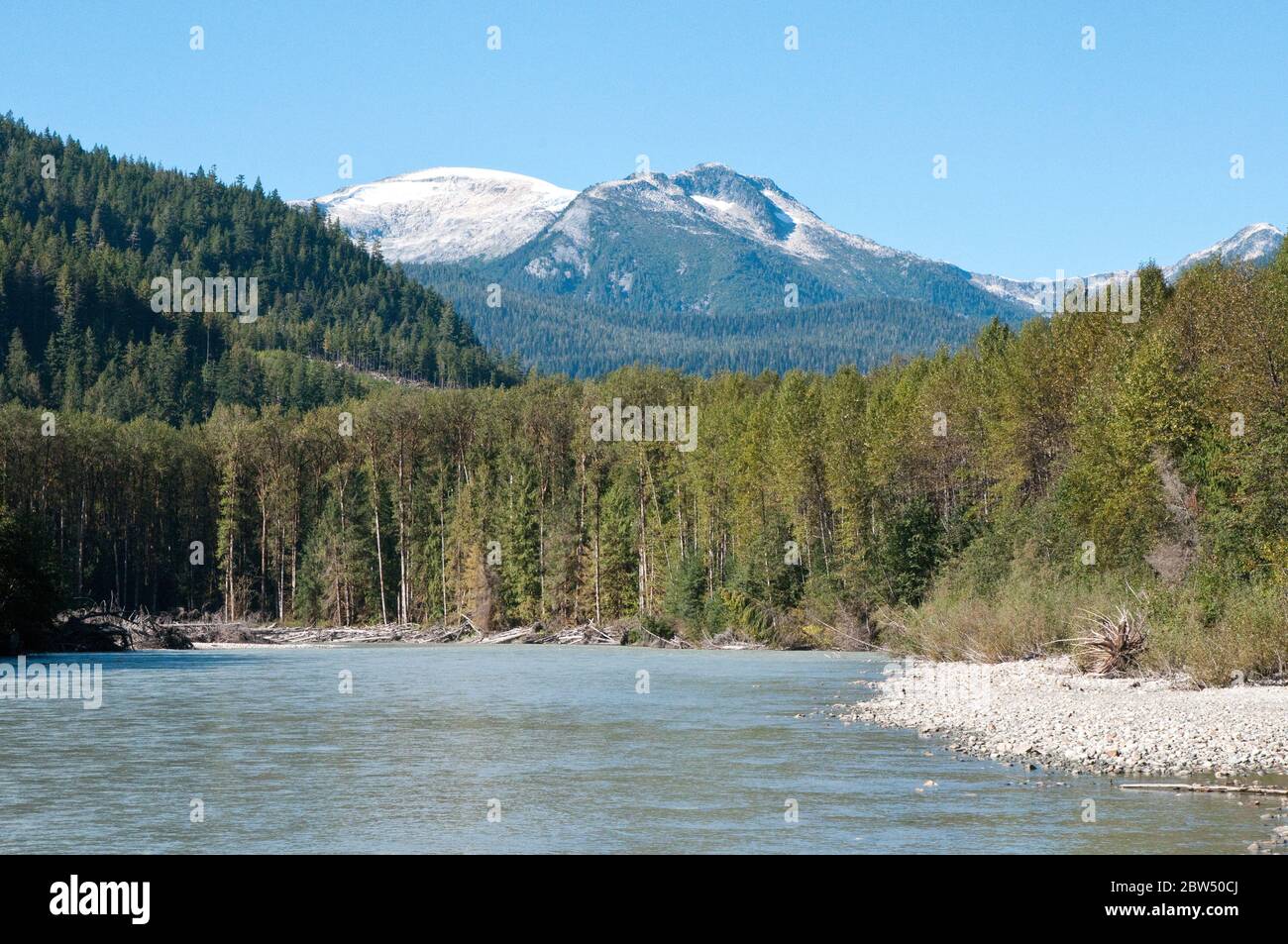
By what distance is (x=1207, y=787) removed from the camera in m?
19.8

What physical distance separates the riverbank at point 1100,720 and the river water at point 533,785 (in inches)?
53.7

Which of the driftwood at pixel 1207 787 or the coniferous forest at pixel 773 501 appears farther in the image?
the coniferous forest at pixel 773 501

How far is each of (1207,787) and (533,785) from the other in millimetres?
10899

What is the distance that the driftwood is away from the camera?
1967 centimetres

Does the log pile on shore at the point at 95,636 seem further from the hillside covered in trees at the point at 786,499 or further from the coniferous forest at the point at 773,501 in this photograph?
the hillside covered in trees at the point at 786,499

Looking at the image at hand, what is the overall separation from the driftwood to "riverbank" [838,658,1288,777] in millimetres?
1681

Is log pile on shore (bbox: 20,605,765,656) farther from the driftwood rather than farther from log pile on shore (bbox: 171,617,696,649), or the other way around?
the driftwood

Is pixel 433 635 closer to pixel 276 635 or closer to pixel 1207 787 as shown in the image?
pixel 276 635

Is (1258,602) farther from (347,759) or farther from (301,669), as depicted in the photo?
(301,669)

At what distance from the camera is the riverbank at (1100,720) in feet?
75.9

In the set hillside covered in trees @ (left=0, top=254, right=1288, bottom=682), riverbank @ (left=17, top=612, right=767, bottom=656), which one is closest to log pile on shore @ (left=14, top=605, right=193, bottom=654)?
riverbank @ (left=17, top=612, right=767, bottom=656)

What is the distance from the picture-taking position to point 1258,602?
117 ft

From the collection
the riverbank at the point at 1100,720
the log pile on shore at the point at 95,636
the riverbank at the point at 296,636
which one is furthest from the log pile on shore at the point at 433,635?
the riverbank at the point at 1100,720
